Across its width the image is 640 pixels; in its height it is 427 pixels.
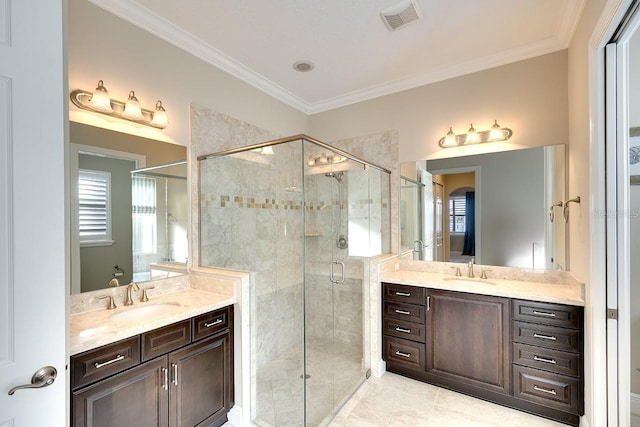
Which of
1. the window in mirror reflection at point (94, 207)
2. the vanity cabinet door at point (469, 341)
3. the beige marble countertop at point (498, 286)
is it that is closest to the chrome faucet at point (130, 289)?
the window in mirror reflection at point (94, 207)

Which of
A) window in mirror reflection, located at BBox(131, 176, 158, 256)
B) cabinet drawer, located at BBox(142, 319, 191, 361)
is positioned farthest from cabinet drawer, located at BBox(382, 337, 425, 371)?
window in mirror reflection, located at BBox(131, 176, 158, 256)

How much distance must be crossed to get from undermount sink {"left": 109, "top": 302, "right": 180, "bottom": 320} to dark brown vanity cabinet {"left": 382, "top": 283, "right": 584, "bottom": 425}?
Answer: 1.83 metres

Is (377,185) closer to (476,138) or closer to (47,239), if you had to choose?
(476,138)

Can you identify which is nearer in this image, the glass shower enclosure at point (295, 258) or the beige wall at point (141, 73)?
the beige wall at point (141, 73)

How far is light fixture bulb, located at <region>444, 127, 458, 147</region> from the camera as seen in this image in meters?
2.77

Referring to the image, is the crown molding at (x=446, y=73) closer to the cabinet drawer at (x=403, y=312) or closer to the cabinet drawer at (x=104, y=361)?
the cabinet drawer at (x=403, y=312)

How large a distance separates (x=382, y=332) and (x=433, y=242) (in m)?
1.06

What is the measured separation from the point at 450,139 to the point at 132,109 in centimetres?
271

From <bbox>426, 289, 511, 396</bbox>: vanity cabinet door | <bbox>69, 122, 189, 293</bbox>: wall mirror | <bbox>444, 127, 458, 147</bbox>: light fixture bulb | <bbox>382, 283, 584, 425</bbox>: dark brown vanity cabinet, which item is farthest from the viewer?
<bbox>444, 127, 458, 147</bbox>: light fixture bulb

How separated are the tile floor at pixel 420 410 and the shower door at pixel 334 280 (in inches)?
5.5

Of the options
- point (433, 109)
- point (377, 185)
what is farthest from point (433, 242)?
point (433, 109)

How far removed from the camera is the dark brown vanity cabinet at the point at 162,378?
1335 millimetres

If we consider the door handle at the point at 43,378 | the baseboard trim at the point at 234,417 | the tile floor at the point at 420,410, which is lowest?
the tile floor at the point at 420,410

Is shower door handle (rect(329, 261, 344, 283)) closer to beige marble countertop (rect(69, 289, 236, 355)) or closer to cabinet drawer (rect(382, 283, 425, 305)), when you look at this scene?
cabinet drawer (rect(382, 283, 425, 305))
